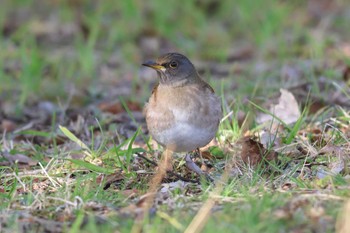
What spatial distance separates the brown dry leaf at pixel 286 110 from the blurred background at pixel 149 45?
0.64 meters

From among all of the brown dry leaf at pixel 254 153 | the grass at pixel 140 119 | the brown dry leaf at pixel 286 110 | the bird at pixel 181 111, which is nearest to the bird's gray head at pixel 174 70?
the bird at pixel 181 111

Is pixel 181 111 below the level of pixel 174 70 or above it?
below

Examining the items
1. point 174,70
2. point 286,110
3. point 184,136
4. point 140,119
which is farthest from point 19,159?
point 286,110

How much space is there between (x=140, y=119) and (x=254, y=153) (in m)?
2.38

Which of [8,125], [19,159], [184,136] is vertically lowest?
[8,125]

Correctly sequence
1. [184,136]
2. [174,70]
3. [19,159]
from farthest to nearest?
[19,159] < [174,70] < [184,136]

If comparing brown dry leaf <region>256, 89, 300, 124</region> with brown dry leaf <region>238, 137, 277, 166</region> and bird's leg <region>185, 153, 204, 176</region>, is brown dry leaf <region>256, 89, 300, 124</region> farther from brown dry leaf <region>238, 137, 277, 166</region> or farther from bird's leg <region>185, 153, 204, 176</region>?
bird's leg <region>185, 153, 204, 176</region>

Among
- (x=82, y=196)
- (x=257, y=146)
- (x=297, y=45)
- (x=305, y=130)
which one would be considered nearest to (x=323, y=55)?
(x=297, y=45)

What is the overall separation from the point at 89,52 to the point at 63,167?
177 inches

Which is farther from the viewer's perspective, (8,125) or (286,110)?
(8,125)

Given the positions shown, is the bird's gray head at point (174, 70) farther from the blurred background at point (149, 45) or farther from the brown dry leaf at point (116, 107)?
the brown dry leaf at point (116, 107)

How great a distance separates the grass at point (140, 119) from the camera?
489cm

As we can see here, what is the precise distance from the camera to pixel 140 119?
27.0 feet

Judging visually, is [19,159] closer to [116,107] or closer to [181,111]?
[181,111]
